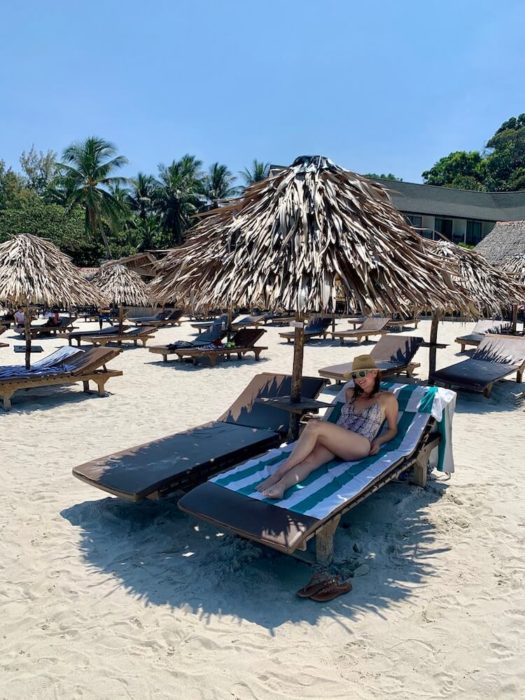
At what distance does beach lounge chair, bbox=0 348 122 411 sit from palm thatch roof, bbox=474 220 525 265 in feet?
46.9

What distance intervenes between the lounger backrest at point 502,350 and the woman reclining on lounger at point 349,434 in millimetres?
6089

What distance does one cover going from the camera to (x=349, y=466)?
3.76m

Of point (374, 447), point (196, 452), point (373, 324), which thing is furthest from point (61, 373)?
point (373, 324)

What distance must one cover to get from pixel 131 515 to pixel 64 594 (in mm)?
1059

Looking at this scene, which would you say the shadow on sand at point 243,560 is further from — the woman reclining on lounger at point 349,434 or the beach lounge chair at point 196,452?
the woman reclining on lounger at point 349,434

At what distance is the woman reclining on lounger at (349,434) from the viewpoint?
3.55 meters

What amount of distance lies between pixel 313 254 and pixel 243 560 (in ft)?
7.87

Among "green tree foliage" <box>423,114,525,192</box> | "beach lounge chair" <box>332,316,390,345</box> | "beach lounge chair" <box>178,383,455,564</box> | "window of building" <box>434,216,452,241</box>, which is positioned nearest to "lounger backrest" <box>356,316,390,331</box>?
"beach lounge chair" <box>332,316,390,345</box>

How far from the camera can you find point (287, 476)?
349cm

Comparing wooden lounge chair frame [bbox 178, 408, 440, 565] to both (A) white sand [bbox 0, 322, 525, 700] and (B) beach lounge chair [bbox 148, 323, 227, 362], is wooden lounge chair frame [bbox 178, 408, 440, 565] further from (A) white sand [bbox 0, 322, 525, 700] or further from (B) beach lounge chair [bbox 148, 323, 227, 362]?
(B) beach lounge chair [bbox 148, 323, 227, 362]

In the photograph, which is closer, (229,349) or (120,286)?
(229,349)

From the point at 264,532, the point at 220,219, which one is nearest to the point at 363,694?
the point at 264,532

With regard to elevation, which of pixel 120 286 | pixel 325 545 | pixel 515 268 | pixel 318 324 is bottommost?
pixel 325 545

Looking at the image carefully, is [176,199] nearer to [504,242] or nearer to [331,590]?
[504,242]
